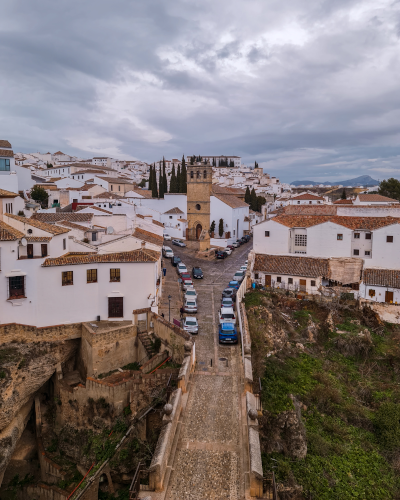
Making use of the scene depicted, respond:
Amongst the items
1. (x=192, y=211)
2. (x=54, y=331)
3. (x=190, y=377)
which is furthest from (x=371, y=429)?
(x=192, y=211)

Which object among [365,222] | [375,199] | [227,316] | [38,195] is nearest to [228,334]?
[227,316]

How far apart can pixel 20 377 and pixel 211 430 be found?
38.5ft

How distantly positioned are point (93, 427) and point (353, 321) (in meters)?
19.5

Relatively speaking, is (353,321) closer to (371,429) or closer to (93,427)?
(371,429)

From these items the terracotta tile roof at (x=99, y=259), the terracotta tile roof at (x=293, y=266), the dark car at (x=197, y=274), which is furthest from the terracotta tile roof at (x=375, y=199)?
the terracotta tile roof at (x=99, y=259)

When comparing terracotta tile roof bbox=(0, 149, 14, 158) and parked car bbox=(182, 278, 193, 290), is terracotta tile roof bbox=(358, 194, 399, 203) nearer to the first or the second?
parked car bbox=(182, 278, 193, 290)

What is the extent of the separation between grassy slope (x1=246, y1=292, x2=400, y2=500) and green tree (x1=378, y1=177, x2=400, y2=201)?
3749cm

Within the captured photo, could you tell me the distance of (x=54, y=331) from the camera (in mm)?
21500

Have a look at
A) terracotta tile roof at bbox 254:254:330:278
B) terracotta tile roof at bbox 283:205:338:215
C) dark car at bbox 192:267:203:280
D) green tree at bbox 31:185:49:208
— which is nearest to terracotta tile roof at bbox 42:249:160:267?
dark car at bbox 192:267:203:280

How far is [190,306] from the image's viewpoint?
2520 cm

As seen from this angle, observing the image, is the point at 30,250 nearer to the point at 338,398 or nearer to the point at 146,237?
the point at 146,237

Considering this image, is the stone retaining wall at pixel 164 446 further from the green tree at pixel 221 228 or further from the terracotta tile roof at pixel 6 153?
the green tree at pixel 221 228

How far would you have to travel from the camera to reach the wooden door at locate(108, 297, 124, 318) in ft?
73.6

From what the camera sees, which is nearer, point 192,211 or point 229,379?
point 229,379
